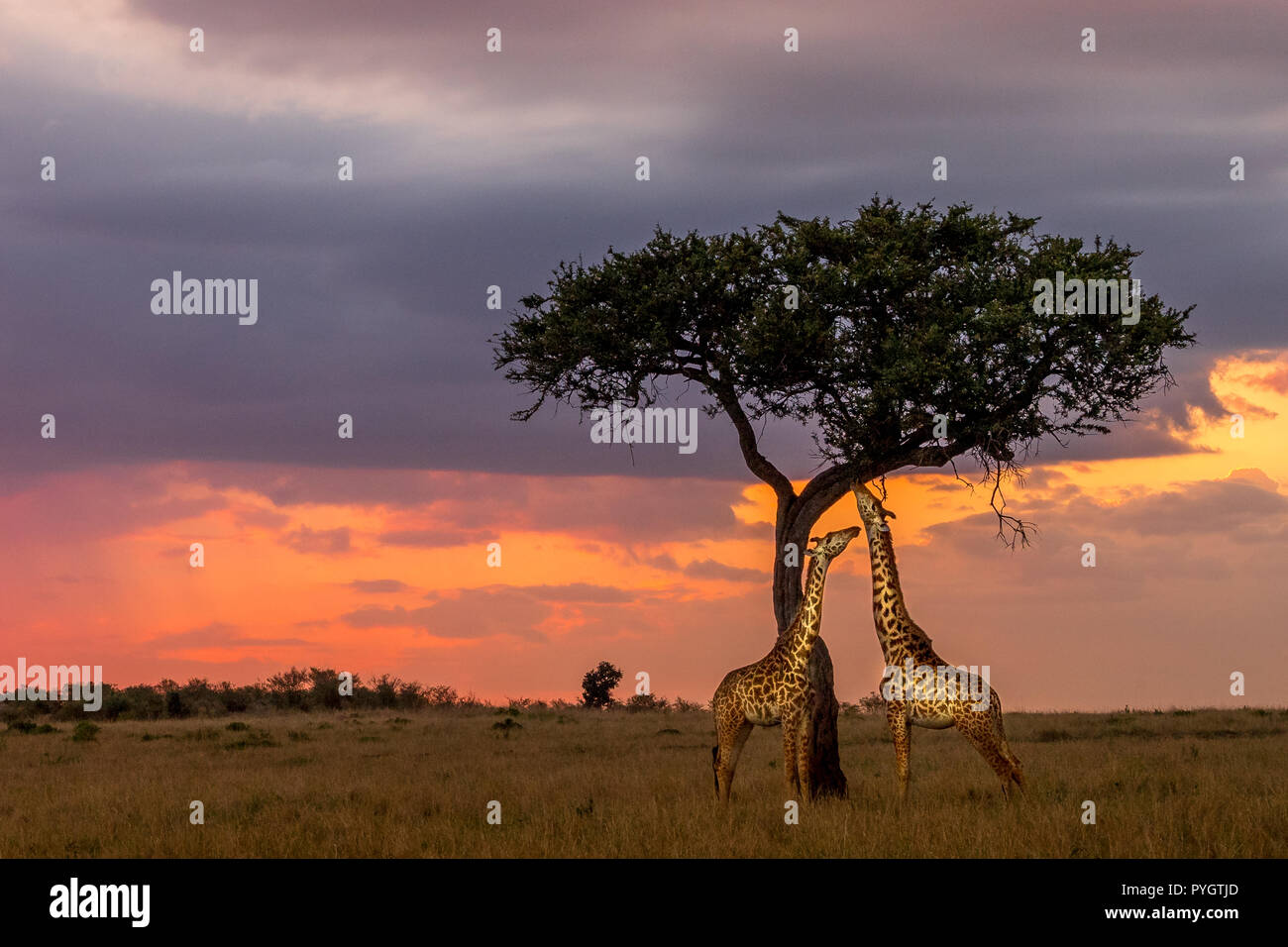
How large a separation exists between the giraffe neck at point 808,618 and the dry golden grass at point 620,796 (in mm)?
2347

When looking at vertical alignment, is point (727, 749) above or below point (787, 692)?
below

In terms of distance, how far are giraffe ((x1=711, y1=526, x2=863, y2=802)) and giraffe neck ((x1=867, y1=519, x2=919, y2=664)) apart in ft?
1.32

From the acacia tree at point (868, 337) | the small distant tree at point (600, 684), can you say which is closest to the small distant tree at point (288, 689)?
the small distant tree at point (600, 684)

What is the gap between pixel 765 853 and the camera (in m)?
15.5

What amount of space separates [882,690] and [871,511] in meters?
2.96

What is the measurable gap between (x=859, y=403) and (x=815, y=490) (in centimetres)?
183

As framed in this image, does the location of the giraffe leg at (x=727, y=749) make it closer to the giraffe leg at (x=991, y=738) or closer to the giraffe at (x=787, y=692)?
the giraffe at (x=787, y=692)

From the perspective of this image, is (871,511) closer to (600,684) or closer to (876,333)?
(876,333)

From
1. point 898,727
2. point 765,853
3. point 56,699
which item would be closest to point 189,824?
point 765,853

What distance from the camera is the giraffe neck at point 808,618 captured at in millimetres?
19328

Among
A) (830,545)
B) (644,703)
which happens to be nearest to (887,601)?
(830,545)

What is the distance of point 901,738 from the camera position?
18.9 m

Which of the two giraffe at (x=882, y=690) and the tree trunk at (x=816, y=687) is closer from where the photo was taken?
the two giraffe at (x=882, y=690)

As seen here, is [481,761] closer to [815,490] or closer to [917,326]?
[815,490]
